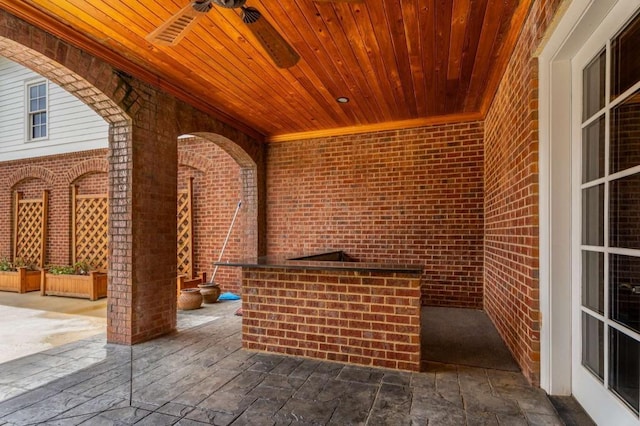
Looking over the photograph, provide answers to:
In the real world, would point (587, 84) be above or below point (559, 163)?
above

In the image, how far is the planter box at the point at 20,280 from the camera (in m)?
6.32

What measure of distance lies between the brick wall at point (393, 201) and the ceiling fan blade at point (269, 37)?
2.83m

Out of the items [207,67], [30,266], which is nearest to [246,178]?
[207,67]

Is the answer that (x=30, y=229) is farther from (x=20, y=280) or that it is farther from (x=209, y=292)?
(x=209, y=292)

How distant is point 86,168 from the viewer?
6684 mm

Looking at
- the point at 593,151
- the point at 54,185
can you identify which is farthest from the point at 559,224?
the point at 54,185

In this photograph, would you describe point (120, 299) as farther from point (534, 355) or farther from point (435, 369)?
point (534, 355)

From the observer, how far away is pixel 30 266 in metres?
7.13

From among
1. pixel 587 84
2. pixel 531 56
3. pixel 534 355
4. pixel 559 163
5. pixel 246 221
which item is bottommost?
pixel 534 355

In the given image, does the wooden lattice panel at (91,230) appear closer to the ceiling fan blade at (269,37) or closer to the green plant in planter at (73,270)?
the green plant in planter at (73,270)

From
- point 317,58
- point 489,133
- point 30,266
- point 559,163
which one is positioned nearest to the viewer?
point 559,163

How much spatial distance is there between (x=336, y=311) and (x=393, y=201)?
8.23ft

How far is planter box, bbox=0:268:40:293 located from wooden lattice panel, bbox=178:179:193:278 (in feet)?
10.1

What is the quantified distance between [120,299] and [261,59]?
2.68 metres
